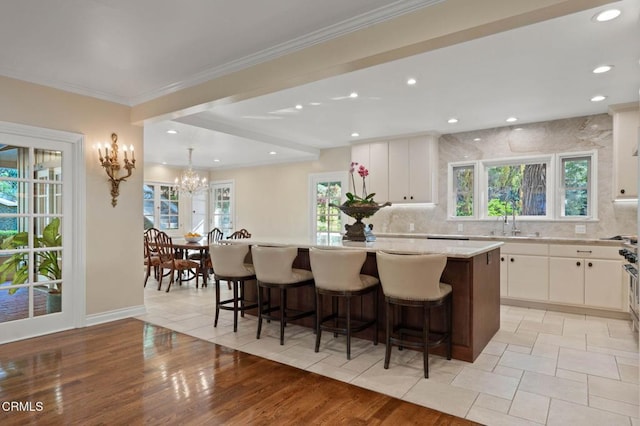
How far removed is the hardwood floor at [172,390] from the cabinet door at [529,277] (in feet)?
10.7

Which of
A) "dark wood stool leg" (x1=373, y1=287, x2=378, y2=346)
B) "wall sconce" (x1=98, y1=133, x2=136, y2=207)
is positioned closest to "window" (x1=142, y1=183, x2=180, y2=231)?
"wall sconce" (x1=98, y1=133, x2=136, y2=207)

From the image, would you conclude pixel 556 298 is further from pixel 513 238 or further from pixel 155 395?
pixel 155 395

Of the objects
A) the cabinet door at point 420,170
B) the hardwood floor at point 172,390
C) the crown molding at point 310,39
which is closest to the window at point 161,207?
the crown molding at point 310,39

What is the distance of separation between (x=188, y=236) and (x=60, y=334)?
2949mm

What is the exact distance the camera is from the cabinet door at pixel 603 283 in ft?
14.1

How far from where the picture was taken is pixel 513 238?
4.88 metres

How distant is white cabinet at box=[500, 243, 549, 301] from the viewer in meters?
4.70

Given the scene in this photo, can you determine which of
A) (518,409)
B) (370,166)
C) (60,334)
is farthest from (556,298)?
(60,334)

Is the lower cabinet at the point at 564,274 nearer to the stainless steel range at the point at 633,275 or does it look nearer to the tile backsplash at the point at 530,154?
the stainless steel range at the point at 633,275

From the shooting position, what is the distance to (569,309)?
15.0 feet

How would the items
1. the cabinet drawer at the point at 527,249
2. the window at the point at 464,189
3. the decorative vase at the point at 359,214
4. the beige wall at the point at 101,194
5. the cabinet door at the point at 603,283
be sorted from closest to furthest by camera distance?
the beige wall at the point at 101,194, the decorative vase at the point at 359,214, the cabinet door at the point at 603,283, the cabinet drawer at the point at 527,249, the window at the point at 464,189

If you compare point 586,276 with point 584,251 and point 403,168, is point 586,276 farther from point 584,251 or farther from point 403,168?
point 403,168

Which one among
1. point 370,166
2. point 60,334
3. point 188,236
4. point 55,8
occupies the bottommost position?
point 60,334

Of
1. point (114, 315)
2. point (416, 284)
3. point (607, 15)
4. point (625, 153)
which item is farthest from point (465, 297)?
point (114, 315)
